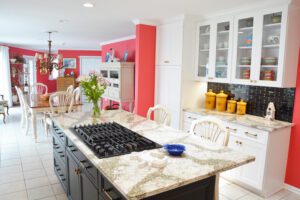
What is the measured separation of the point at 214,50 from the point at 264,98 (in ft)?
3.39

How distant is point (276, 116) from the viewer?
307 cm

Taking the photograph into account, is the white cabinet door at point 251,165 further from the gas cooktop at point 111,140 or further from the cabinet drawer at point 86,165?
the cabinet drawer at point 86,165

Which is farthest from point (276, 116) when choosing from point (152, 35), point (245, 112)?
point (152, 35)

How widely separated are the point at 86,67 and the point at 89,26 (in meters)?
5.92

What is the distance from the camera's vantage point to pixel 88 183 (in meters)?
1.73

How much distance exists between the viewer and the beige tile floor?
2752 mm

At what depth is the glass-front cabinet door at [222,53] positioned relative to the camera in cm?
338

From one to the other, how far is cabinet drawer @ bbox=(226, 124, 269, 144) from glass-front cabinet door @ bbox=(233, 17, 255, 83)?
0.67 metres

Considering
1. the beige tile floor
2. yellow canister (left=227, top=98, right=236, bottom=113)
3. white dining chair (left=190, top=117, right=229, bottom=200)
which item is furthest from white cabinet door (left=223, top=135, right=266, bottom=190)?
white dining chair (left=190, top=117, right=229, bottom=200)

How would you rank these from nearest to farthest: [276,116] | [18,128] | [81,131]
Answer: [81,131] → [276,116] → [18,128]

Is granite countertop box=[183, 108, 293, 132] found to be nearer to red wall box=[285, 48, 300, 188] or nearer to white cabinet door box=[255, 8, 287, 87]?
red wall box=[285, 48, 300, 188]

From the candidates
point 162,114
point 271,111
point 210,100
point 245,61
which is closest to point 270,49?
point 245,61

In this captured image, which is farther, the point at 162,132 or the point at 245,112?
the point at 245,112

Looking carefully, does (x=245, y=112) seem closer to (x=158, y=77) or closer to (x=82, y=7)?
(x=158, y=77)
